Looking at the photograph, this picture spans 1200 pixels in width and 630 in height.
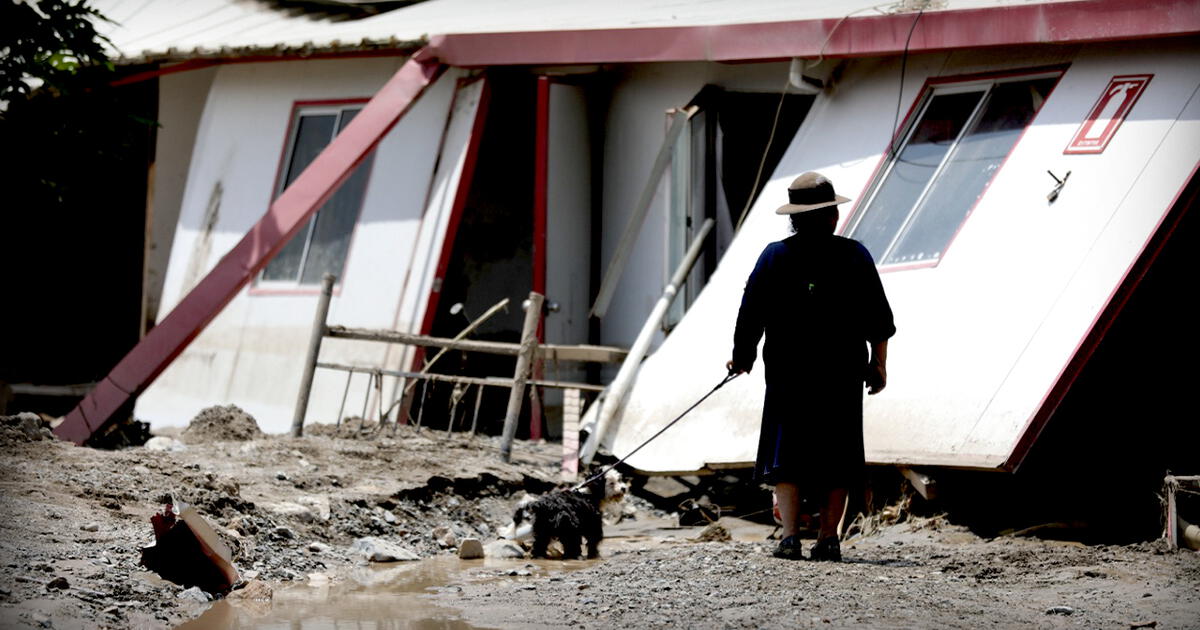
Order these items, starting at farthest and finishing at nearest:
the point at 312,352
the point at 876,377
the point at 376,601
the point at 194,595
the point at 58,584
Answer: the point at 312,352 < the point at 876,377 < the point at 376,601 < the point at 194,595 < the point at 58,584

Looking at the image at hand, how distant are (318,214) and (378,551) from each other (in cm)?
553

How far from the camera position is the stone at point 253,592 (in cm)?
594

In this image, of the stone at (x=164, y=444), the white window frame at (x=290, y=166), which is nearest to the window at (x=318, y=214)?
the white window frame at (x=290, y=166)

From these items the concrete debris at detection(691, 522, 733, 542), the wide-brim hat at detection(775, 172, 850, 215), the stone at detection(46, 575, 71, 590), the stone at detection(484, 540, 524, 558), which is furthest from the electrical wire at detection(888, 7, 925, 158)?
the stone at detection(46, 575, 71, 590)

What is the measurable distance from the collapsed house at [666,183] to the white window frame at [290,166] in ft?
0.06

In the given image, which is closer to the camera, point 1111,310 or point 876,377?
point 876,377

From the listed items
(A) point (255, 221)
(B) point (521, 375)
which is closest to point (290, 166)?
(A) point (255, 221)

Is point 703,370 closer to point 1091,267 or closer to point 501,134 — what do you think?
point 1091,267

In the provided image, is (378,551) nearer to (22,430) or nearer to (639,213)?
(22,430)

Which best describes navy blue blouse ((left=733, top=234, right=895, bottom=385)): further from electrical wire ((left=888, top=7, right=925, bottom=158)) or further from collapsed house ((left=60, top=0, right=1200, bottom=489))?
electrical wire ((left=888, top=7, right=925, bottom=158))

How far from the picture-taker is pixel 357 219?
39.4ft

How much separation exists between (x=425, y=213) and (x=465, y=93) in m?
0.99

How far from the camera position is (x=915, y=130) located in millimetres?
9281

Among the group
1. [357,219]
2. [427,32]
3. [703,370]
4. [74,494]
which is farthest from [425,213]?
[74,494]
